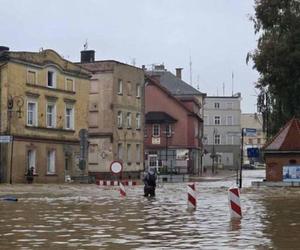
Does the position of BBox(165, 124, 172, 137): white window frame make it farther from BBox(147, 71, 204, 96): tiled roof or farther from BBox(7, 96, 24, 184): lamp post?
BBox(7, 96, 24, 184): lamp post

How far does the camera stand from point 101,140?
7006cm

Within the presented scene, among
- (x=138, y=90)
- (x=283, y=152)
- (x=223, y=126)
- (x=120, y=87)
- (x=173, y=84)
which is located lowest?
(x=283, y=152)

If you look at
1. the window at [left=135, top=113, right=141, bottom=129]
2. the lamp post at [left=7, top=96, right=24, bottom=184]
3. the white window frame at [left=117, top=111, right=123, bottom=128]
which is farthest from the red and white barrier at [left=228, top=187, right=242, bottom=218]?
the window at [left=135, top=113, right=141, bottom=129]

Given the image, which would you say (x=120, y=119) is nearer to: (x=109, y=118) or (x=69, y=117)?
(x=109, y=118)

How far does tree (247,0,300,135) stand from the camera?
49.0m

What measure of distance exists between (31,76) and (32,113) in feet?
9.54

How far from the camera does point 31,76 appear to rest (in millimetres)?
54906

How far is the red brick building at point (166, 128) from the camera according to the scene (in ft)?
293

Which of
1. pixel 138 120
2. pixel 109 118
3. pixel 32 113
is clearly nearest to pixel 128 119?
pixel 138 120

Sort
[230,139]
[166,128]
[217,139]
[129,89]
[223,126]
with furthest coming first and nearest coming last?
[223,126], [217,139], [230,139], [166,128], [129,89]

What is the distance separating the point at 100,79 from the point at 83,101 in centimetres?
866

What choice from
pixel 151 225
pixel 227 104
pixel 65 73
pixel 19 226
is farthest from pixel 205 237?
Answer: pixel 227 104

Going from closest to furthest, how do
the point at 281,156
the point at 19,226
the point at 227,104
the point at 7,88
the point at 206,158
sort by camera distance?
1. the point at 19,226
2. the point at 281,156
3. the point at 7,88
4. the point at 206,158
5. the point at 227,104

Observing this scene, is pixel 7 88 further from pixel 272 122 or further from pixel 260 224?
pixel 260 224
